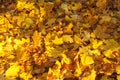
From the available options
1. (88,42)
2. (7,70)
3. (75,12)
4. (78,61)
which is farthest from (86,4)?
(7,70)

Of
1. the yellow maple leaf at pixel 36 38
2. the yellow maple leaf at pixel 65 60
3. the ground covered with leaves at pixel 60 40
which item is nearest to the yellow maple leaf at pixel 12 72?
the ground covered with leaves at pixel 60 40

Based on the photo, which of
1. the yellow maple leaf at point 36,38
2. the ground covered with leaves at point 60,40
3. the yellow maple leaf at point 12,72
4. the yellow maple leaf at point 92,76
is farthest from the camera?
the yellow maple leaf at point 36,38

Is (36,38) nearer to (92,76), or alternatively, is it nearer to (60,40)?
(60,40)

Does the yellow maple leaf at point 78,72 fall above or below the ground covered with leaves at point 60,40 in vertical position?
below

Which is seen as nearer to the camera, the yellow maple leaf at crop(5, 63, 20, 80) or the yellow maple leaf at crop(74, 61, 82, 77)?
the yellow maple leaf at crop(74, 61, 82, 77)

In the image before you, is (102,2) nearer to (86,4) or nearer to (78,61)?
(86,4)

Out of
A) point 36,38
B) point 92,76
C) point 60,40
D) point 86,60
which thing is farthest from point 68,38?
point 92,76

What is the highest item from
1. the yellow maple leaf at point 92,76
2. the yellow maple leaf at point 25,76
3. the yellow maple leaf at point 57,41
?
the yellow maple leaf at point 57,41

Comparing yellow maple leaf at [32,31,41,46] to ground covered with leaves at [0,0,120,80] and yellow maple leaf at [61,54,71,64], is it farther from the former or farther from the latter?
yellow maple leaf at [61,54,71,64]

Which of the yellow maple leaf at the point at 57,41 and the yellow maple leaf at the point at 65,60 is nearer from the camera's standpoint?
the yellow maple leaf at the point at 65,60

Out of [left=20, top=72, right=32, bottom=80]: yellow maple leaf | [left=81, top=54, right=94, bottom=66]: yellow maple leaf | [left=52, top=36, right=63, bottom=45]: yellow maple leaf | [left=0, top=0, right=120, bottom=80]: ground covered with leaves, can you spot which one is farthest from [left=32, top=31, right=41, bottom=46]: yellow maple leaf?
[left=81, top=54, right=94, bottom=66]: yellow maple leaf

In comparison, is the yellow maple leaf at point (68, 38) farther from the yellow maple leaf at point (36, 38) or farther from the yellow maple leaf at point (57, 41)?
the yellow maple leaf at point (36, 38)
